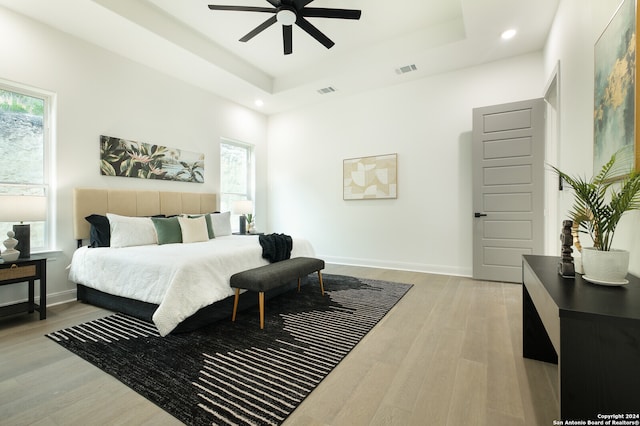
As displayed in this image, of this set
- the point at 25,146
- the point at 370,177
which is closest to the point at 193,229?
the point at 25,146

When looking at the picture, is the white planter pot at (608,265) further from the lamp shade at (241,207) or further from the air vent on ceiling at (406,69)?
the lamp shade at (241,207)

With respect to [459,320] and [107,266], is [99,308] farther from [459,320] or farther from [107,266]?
[459,320]

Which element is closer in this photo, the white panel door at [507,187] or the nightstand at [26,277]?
the nightstand at [26,277]

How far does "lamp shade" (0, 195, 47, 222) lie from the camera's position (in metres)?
2.51

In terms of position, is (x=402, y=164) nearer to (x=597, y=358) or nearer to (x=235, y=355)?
(x=235, y=355)

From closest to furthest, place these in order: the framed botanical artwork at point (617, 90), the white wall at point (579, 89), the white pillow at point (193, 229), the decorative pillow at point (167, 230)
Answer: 1. the framed botanical artwork at point (617, 90)
2. the white wall at point (579, 89)
3. the decorative pillow at point (167, 230)
4. the white pillow at point (193, 229)

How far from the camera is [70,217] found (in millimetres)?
3336

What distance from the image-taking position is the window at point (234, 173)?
538 cm

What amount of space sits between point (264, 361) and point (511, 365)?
161cm

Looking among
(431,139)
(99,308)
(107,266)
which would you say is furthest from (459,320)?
(99,308)

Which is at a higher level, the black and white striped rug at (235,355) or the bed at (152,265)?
the bed at (152,265)

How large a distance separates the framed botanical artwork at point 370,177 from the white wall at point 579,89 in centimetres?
231

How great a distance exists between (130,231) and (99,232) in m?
0.31

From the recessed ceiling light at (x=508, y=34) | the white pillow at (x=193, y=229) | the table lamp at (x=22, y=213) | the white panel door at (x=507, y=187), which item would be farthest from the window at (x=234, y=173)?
the recessed ceiling light at (x=508, y=34)
